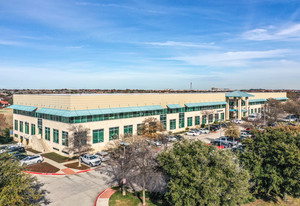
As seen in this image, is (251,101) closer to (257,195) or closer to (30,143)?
(257,195)

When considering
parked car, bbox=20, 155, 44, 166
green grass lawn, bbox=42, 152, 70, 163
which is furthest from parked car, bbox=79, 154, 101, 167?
parked car, bbox=20, 155, 44, 166

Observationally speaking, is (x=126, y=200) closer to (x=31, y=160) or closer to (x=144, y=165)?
(x=144, y=165)

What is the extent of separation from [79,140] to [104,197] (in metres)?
13.3

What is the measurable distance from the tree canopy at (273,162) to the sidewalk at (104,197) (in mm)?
15661

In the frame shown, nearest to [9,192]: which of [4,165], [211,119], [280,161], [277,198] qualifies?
[4,165]

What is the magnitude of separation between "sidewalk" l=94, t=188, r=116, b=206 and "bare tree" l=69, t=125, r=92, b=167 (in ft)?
34.4

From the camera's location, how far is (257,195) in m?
27.2

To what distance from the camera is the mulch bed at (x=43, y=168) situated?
1305 inches

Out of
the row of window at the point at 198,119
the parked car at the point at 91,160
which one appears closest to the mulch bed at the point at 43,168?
the parked car at the point at 91,160

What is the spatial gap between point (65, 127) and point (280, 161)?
3440cm

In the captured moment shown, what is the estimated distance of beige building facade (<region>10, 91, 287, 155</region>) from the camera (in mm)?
42094

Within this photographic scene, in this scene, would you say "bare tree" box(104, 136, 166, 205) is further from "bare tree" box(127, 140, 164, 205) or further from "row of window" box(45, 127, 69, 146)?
"row of window" box(45, 127, 69, 146)

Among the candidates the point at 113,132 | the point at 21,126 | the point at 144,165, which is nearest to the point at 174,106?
the point at 113,132

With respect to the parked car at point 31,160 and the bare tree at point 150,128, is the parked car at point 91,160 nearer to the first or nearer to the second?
the parked car at point 31,160
